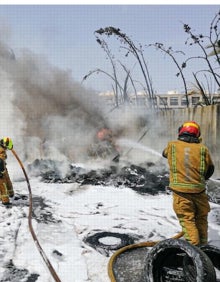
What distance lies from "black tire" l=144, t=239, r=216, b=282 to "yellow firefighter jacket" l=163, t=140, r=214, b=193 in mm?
764

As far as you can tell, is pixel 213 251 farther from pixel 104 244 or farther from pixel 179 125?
pixel 179 125

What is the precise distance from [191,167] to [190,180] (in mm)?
147

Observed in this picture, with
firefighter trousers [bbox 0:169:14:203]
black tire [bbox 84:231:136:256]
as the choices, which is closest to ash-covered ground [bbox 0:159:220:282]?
black tire [bbox 84:231:136:256]

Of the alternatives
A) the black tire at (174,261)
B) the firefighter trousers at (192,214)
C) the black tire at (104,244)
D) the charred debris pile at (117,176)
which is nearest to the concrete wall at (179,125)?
the charred debris pile at (117,176)

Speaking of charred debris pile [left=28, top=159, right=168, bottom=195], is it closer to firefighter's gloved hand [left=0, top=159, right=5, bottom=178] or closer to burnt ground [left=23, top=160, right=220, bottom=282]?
burnt ground [left=23, top=160, right=220, bottom=282]

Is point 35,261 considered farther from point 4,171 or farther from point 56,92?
point 56,92

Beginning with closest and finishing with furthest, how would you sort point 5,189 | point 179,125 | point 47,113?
point 5,189 → point 179,125 → point 47,113

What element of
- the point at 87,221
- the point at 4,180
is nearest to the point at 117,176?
the point at 4,180

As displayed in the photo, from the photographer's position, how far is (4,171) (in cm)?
679

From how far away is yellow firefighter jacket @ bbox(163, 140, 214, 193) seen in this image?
363 cm

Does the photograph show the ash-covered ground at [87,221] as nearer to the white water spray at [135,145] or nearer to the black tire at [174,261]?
the black tire at [174,261]

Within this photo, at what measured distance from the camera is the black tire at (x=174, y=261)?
2756 millimetres

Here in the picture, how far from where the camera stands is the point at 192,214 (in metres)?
3.61

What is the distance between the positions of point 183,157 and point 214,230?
1887 millimetres
